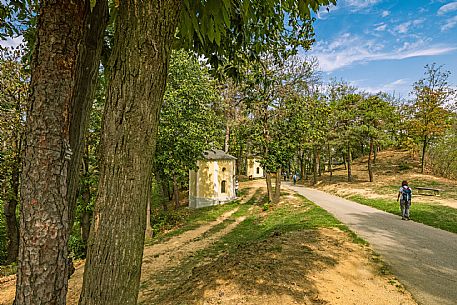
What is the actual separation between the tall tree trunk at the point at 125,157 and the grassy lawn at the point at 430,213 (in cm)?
1195

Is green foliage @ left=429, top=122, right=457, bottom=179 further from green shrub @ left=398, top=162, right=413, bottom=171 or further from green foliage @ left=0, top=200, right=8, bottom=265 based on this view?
green foliage @ left=0, top=200, right=8, bottom=265

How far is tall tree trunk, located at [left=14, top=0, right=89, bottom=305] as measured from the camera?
1.96 m

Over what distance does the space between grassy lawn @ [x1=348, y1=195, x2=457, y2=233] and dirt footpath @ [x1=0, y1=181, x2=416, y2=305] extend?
15.7 feet

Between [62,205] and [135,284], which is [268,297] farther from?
[62,205]

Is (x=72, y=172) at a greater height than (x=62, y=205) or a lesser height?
greater

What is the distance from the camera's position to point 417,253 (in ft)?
23.5

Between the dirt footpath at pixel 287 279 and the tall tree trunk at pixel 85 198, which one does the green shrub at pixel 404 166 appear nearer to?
the dirt footpath at pixel 287 279

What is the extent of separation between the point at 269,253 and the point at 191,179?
58.8 ft

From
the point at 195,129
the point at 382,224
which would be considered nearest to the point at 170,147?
the point at 195,129

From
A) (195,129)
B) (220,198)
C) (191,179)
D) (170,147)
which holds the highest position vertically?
(195,129)

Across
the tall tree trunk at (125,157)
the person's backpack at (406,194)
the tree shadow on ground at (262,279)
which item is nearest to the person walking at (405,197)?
the person's backpack at (406,194)

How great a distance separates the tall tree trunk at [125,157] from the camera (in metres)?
1.95

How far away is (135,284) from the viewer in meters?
2.03

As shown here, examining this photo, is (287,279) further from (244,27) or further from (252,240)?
(252,240)
